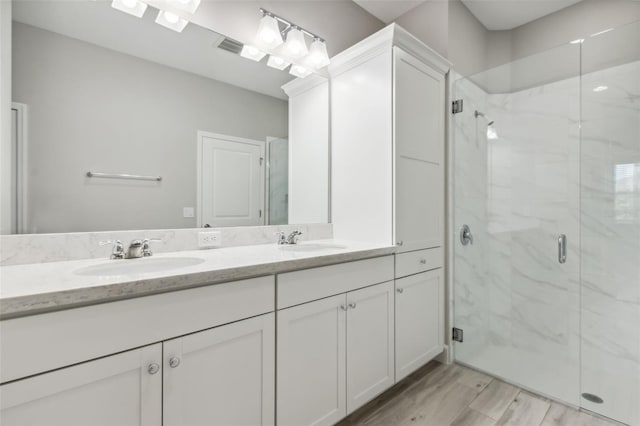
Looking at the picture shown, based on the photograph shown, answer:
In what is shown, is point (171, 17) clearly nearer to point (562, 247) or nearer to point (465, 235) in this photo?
point (465, 235)

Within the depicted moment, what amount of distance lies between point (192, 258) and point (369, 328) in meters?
0.93

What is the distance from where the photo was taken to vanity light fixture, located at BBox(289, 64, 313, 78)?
1964mm

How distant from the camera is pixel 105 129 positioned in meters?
1.31


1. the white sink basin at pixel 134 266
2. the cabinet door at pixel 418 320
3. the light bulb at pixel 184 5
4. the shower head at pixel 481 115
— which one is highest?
the light bulb at pixel 184 5

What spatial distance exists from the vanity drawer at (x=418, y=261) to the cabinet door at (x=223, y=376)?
90 centimetres


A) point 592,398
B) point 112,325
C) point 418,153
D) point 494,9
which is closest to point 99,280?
point 112,325

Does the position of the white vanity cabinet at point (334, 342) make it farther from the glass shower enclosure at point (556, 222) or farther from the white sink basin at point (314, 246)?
the glass shower enclosure at point (556, 222)

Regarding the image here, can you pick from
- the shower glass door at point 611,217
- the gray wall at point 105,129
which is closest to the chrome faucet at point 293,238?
the gray wall at point 105,129

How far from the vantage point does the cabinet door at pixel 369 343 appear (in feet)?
4.83

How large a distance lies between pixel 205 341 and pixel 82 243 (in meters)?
0.70

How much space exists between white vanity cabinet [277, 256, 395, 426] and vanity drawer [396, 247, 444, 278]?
106 mm

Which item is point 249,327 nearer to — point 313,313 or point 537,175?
point 313,313

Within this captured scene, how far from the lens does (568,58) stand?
1.98m

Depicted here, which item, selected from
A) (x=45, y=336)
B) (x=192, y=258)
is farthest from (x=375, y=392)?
(x=45, y=336)
